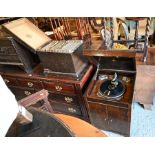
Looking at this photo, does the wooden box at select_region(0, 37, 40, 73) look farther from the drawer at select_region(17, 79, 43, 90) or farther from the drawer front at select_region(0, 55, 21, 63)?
the drawer at select_region(17, 79, 43, 90)

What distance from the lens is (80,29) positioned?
5.54 feet

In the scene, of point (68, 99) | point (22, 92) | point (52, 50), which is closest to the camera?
point (52, 50)

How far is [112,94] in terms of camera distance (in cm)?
151

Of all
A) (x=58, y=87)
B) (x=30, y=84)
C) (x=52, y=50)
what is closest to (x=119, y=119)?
(x=58, y=87)

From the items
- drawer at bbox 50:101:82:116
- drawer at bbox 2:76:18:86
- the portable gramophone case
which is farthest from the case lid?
drawer at bbox 50:101:82:116

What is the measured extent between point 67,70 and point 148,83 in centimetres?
81

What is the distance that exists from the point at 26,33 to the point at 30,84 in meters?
0.53

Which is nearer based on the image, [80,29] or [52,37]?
[80,29]

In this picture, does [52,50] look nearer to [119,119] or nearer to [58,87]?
[58,87]

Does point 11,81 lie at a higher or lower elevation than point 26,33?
lower
